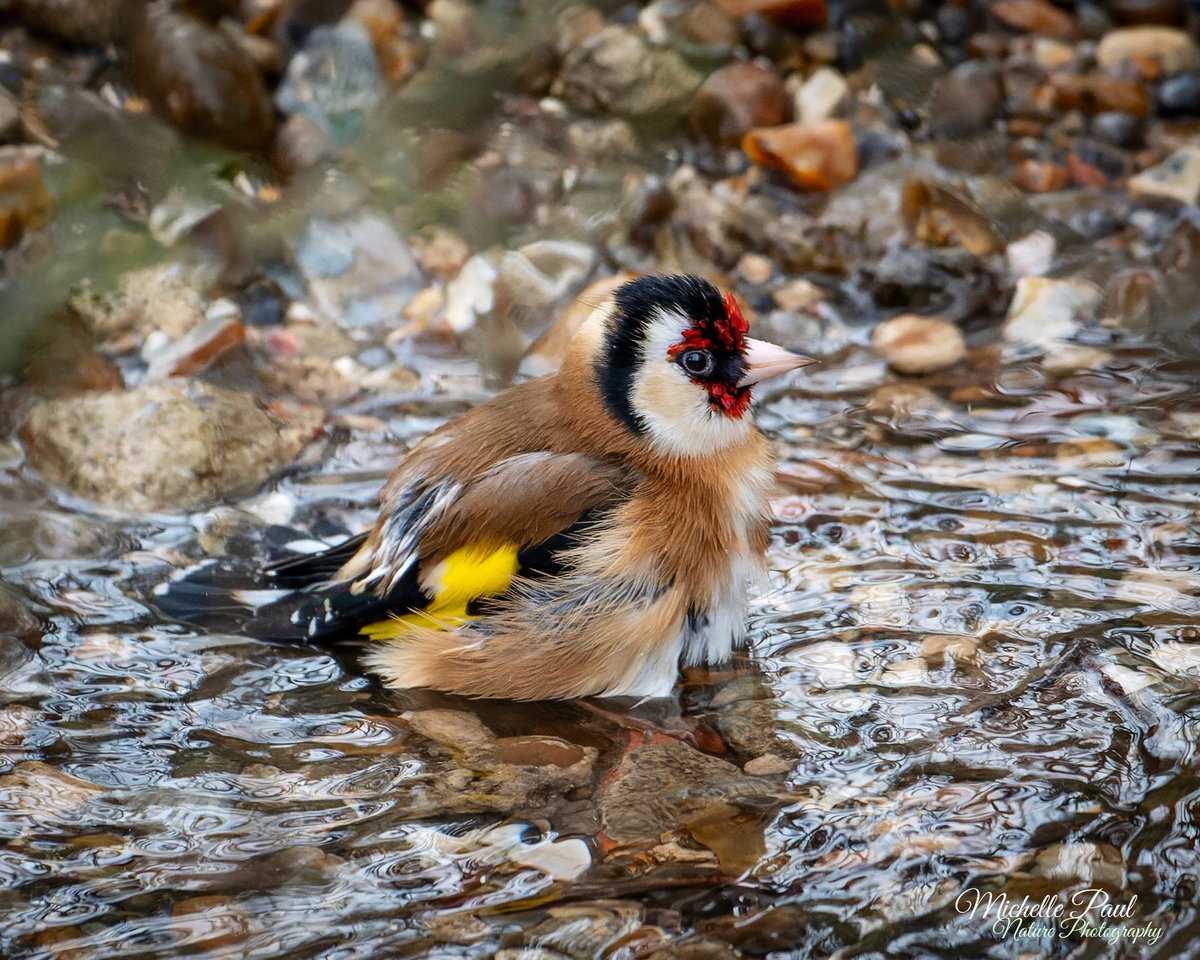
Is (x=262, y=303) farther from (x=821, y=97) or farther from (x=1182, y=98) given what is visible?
(x=1182, y=98)

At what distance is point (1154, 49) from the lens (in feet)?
24.1

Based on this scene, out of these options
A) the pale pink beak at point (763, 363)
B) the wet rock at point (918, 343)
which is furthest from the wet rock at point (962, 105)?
the pale pink beak at point (763, 363)

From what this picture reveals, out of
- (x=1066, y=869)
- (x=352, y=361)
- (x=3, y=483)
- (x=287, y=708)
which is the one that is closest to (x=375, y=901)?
(x=287, y=708)

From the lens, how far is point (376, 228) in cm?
622

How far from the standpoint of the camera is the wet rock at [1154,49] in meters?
7.27

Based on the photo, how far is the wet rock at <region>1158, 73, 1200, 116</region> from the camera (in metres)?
7.09

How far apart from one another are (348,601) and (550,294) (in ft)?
7.63

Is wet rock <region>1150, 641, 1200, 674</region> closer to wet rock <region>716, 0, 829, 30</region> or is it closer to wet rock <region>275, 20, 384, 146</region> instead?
wet rock <region>275, 20, 384, 146</region>

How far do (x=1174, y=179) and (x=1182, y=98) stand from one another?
814 millimetres

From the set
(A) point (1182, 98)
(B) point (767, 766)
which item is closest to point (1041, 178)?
(A) point (1182, 98)

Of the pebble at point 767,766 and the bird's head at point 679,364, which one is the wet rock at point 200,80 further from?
the pebble at point 767,766

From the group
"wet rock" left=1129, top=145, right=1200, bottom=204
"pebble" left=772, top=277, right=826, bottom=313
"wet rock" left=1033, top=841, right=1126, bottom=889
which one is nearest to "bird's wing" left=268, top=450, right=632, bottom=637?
"wet rock" left=1033, top=841, right=1126, bottom=889

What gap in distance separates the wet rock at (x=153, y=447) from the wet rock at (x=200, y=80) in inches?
42.8

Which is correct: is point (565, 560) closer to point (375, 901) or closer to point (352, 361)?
point (375, 901)
